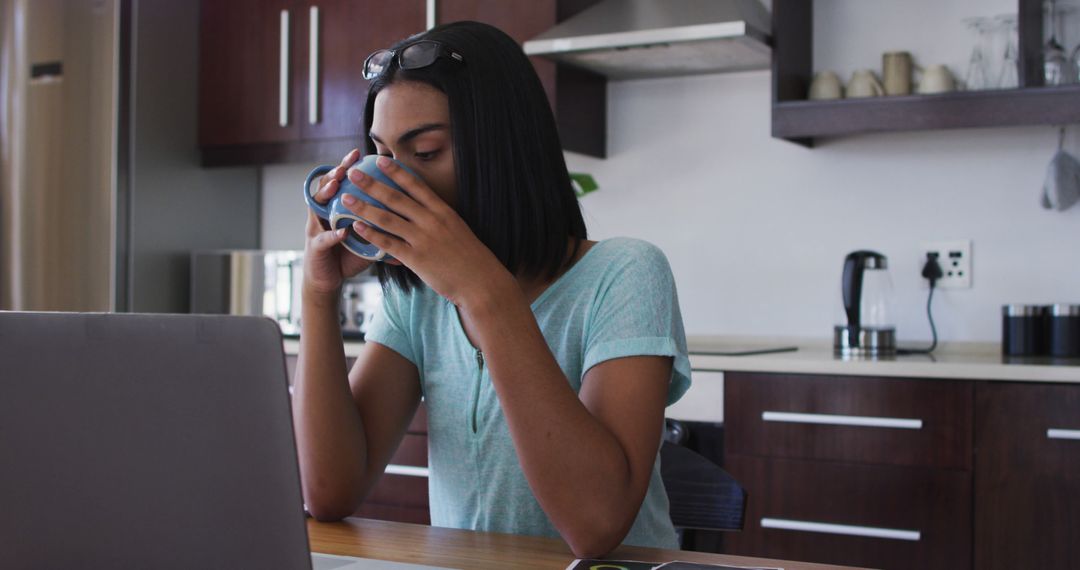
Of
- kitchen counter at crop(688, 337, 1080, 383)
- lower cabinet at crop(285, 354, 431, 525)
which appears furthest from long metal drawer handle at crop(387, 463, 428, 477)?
kitchen counter at crop(688, 337, 1080, 383)

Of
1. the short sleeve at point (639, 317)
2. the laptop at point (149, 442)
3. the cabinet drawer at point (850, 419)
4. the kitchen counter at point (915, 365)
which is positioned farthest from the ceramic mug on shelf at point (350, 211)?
the cabinet drawer at point (850, 419)

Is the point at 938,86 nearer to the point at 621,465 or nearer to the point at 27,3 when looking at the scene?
the point at 621,465

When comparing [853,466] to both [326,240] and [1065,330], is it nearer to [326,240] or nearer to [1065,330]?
[1065,330]

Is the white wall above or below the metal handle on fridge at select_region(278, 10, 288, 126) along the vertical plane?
below

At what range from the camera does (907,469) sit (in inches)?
84.7

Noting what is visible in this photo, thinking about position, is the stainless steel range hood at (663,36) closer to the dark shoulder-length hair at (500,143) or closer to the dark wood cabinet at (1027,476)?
the dark wood cabinet at (1027,476)

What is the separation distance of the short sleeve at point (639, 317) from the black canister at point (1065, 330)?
152cm

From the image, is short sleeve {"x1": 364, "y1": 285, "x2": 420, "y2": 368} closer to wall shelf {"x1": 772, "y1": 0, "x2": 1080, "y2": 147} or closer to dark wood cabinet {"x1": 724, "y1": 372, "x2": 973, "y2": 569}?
dark wood cabinet {"x1": 724, "y1": 372, "x2": 973, "y2": 569}

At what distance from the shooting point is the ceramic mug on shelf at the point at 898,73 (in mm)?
2564

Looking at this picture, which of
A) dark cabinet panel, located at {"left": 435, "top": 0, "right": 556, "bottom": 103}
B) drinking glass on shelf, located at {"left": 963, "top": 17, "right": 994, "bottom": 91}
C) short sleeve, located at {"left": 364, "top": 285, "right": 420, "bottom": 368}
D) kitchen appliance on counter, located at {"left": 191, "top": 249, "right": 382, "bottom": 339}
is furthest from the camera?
kitchen appliance on counter, located at {"left": 191, "top": 249, "right": 382, "bottom": 339}

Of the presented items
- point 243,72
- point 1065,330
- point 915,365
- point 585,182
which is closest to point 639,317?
point 915,365

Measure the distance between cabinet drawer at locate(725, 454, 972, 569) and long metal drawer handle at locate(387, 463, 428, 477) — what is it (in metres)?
0.71

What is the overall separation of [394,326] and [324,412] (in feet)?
0.55

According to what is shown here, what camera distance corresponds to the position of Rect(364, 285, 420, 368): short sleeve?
4.22ft
